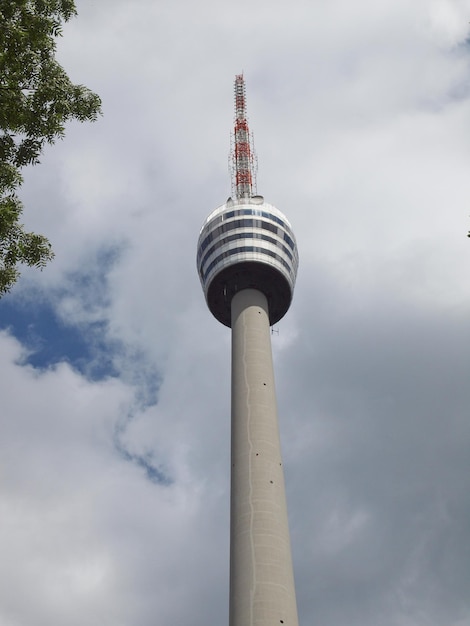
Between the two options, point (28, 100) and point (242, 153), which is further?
point (242, 153)

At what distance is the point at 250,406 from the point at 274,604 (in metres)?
23.6

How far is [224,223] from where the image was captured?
96438 millimetres

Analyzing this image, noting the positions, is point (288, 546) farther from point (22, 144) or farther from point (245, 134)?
point (245, 134)

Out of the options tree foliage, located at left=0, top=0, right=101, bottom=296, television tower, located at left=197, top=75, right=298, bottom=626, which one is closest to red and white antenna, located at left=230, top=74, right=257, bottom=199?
television tower, located at left=197, top=75, right=298, bottom=626

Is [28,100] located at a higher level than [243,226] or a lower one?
lower

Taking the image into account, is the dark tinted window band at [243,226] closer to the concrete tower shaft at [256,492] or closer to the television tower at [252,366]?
the television tower at [252,366]

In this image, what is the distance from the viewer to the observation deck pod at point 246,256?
305 feet

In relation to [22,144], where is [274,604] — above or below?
below

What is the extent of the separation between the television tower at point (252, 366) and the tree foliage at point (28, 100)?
1883 inches

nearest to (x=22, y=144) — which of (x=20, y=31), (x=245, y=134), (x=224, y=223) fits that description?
(x=20, y=31)

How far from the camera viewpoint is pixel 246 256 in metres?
91.8

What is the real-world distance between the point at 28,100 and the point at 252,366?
58.9 meters

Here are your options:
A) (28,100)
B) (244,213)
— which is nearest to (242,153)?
(244,213)

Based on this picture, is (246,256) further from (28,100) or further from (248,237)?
(28,100)
